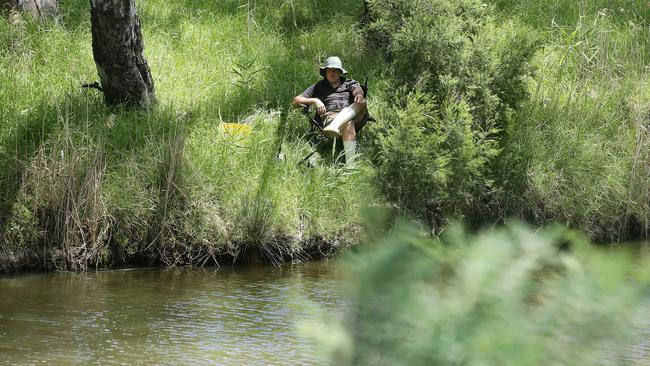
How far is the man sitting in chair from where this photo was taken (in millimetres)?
10125

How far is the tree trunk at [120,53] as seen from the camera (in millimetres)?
8742

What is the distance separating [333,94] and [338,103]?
0.47 feet

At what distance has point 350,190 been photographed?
9.53 m

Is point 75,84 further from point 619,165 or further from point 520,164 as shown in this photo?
point 619,165

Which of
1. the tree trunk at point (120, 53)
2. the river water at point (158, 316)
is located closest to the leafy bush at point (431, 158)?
the river water at point (158, 316)

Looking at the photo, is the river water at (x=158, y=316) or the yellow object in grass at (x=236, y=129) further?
the yellow object in grass at (x=236, y=129)

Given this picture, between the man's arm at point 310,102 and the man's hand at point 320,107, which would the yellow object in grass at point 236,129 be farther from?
the man's hand at point 320,107

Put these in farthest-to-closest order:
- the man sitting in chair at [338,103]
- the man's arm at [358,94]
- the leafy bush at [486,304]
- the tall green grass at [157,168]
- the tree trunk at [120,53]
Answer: the man's arm at [358,94] < the man sitting in chair at [338,103] < the tree trunk at [120,53] < the tall green grass at [157,168] < the leafy bush at [486,304]

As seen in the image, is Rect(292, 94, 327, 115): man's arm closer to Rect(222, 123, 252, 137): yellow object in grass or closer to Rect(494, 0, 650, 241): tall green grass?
Rect(222, 123, 252, 137): yellow object in grass

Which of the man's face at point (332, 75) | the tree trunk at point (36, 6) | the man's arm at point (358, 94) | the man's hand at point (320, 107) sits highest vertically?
the tree trunk at point (36, 6)

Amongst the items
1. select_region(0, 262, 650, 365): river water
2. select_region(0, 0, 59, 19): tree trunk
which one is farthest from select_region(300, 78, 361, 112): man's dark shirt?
select_region(0, 0, 59, 19): tree trunk

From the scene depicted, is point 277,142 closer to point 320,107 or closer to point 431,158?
point 320,107

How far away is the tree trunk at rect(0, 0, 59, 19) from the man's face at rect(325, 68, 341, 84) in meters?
3.40

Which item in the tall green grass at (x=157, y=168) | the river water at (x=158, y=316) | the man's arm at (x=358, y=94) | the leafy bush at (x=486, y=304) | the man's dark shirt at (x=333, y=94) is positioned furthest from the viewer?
the man's dark shirt at (x=333, y=94)
